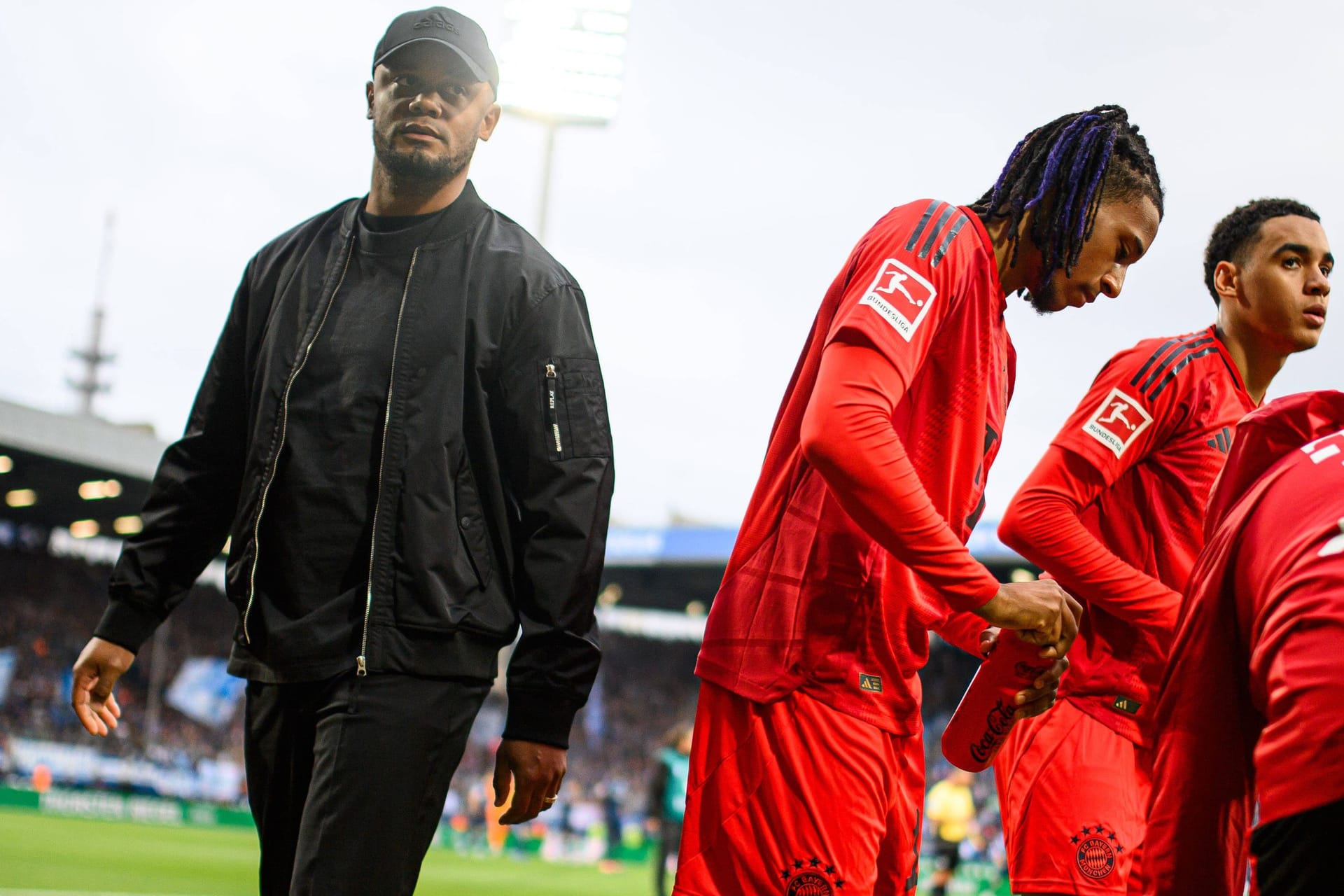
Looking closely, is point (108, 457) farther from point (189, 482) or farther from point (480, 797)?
point (189, 482)

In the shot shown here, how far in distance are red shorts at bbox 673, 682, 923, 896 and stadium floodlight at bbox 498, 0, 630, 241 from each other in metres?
17.0

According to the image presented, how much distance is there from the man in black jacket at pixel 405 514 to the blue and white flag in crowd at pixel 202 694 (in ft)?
94.3

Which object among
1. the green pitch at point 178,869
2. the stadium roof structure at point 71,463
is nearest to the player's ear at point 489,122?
the green pitch at point 178,869

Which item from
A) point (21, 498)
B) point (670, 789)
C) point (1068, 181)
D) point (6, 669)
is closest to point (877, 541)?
point (1068, 181)

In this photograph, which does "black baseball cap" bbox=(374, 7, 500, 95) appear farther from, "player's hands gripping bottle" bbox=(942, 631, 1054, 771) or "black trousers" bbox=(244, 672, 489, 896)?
"player's hands gripping bottle" bbox=(942, 631, 1054, 771)

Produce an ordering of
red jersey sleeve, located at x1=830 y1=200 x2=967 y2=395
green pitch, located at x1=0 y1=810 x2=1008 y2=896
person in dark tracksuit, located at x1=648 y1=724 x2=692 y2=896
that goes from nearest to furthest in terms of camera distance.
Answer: red jersey sleeve, located at x1=830 y1=200 x2=967 y2=395
green pitch, located at x1=0 y1=810 x2=1008 y2=896
person in dark tracksuit, located at x1=648 y1=724 x2=692 y2=896

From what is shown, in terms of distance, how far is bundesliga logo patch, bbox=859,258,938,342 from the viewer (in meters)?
2.52

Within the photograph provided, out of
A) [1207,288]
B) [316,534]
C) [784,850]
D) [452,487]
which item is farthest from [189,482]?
[1207,288]

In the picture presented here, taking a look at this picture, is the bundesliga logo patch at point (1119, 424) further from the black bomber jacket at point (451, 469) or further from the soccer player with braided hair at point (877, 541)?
the black bomber jacket at point (451, 469)

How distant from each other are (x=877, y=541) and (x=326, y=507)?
1.12 meters

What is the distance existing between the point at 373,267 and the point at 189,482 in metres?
0.68

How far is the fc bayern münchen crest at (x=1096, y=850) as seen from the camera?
10.9 ft

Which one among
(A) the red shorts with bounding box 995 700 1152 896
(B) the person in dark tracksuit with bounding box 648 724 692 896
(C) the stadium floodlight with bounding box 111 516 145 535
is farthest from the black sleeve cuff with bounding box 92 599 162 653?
(C) the stadium floodlight with bounding box 111 516 145 535

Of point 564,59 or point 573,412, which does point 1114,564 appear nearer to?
point 573,412
